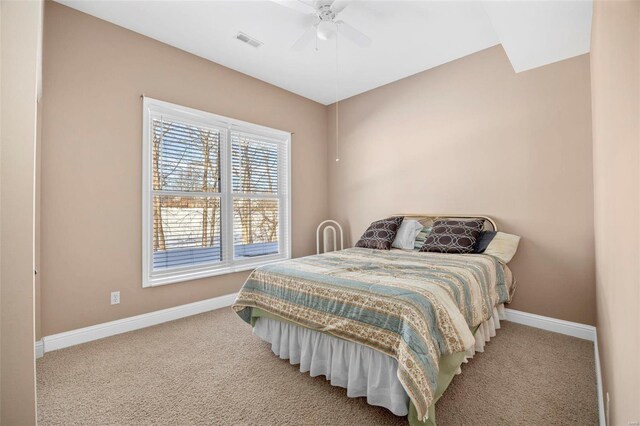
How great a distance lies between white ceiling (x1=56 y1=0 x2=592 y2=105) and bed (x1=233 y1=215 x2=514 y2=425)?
1905mm

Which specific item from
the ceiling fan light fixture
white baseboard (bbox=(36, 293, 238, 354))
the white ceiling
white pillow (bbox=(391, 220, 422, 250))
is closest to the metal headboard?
white pillow (bbox=(391, 220, 422, 250))

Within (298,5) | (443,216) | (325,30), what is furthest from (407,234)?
(298,5)

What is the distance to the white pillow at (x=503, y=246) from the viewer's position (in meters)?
2.80

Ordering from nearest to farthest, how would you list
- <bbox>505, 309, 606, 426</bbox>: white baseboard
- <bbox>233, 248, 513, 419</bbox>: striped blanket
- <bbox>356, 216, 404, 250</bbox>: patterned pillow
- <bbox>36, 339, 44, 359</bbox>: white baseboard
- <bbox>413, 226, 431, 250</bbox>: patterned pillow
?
<bbox>233, 248, 513, 419</bbox>: striped blanket, <bbox>36, 339, 44, 359</bbox>: white baseboard, <bbox>505, 309, 606, 426</bbox>: white baseboard, <bbox>413, 226, 431, 250</bbox>: patterned pillow, <bbox>356, 216, 404, 250</bbox>: patterned pillow

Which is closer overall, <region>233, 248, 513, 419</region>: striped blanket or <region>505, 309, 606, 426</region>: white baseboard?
<region>233, 248, 513, 419</region>: striped blanket

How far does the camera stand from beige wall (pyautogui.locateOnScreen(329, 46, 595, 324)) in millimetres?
2758

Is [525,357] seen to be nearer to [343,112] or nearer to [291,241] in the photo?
[291,241]

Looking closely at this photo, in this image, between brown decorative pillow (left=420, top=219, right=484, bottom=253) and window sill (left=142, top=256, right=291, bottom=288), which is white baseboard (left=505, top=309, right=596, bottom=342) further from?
window sill (left=142, top=256, right=291, bottom=288)

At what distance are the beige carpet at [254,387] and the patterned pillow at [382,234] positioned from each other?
4.59 ft

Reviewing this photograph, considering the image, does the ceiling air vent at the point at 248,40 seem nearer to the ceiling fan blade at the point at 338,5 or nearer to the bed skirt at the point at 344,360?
the ceiling fan blade at the point at 338,5

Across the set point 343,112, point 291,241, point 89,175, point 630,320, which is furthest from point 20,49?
point 343,112

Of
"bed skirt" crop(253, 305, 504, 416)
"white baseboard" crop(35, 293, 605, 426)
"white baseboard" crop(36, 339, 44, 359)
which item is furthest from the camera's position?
"white baseboard" crop(35, 293, 605, 426)

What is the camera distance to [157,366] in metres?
2.25

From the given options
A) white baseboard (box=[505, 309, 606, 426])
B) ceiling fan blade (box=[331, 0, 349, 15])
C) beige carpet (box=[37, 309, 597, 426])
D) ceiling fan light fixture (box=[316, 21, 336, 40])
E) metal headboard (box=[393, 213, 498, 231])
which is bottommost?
beige carpet (box=[37, 309, 597, 426])
